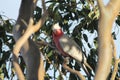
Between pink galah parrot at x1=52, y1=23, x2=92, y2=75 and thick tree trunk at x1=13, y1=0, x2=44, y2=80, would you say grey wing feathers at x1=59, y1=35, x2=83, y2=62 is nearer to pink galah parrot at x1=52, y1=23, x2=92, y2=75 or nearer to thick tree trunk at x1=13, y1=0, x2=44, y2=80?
pink galah parrot at x1=52, y1=23, x2=92, y2=75

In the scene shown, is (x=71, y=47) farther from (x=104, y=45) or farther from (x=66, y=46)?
(x=104, y=45)

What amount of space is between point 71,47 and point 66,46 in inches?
5.7

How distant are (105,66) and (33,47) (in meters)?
Result: 0.53

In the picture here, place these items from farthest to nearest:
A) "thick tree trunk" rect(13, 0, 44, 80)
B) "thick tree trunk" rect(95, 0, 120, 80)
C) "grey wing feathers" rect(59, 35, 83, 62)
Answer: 1. "grey wing feathers" rect(59, 35, 83, 62)
2. "thick tree trunk" rect(13, 0, 44, 80)
3. "thick tree trunk" rect(95, 0, 120, 80)

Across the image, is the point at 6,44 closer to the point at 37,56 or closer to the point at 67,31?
the point at 67,31

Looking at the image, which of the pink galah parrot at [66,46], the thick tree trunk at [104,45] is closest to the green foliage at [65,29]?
the pink galah parrot at [66,46]

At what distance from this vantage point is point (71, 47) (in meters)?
2.30

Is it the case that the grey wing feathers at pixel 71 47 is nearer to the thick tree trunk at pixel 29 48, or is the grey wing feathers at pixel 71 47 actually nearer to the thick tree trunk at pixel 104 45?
the thick tree trunk at pixel 29 48

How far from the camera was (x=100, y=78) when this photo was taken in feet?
4.36

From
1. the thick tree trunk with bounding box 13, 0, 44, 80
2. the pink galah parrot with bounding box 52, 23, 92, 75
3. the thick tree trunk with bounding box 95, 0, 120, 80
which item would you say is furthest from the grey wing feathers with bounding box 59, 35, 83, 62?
the thick tree trunk with bounding box 95, 0, 120, 80

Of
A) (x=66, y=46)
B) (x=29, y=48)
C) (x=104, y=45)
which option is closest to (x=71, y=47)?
(x=66, y=46)

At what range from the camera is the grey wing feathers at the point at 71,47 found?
7.36 ft

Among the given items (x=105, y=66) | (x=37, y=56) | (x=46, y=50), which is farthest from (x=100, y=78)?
(x=46, y=50)

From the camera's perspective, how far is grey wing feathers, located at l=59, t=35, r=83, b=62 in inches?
88.4
